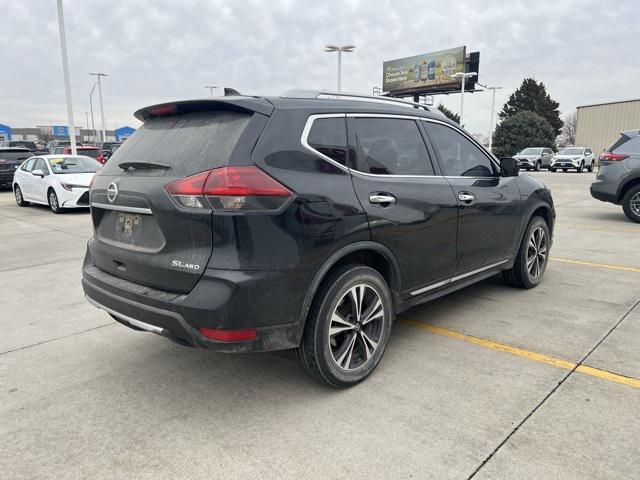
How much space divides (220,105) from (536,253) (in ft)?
12.5

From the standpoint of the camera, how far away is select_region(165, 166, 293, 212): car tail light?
253 cm

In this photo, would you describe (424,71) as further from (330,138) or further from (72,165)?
(330,138)

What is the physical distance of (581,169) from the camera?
106ft

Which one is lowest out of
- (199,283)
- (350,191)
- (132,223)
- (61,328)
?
(61,328)

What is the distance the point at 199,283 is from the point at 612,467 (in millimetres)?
2189

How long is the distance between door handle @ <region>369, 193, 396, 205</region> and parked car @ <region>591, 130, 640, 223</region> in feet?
29.4

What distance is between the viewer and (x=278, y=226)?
2.58 meters

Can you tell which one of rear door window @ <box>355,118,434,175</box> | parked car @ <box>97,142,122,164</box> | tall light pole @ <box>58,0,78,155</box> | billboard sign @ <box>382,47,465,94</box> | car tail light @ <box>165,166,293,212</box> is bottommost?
parked car @ <box>97,142,122,164</box>

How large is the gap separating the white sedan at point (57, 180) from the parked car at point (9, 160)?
5.06 metres

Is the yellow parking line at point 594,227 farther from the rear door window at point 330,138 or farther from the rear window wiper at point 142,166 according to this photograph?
the rear window wiper at point 142,166

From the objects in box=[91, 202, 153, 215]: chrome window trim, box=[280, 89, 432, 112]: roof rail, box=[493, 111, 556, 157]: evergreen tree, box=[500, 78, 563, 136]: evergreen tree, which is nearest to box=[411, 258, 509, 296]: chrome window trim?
box=[280, 89, 432, 112]: roof rail

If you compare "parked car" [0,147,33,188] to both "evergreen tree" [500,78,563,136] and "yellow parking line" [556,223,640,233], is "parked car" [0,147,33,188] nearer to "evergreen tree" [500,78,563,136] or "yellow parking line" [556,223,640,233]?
"yellow parking line" [556,223,640,233]

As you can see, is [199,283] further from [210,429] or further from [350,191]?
[350,191]

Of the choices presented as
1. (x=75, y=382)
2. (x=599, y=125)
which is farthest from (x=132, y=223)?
(x=599, y=125)
